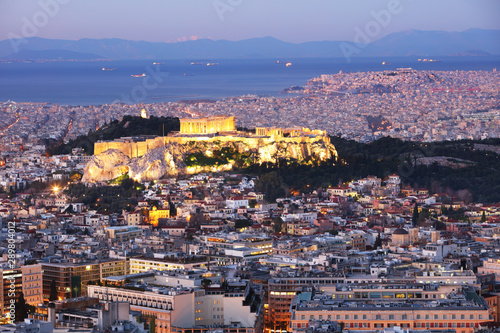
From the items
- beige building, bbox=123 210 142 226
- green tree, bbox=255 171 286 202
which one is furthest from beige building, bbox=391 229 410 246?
green tree, bbox=255 171 286 202

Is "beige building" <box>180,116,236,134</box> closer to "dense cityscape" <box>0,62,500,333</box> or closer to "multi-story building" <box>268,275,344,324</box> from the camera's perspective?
"dense cityscape" <box>0,62,500,333</box>

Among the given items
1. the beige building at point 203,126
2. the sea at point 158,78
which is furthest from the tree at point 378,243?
the sea at point 158,78

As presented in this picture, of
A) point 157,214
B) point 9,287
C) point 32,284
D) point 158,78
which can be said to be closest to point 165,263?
Result: point 32,284

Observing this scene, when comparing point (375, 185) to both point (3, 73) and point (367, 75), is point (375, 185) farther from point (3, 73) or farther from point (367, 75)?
point (3, 73)

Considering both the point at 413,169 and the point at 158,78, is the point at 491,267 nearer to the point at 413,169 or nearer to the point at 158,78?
the point at 413,169

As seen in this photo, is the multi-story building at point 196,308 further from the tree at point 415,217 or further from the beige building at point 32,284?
the tree at point 415,217

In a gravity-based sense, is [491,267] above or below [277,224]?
above

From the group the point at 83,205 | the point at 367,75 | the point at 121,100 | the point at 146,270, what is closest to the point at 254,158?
the point at 83,205
